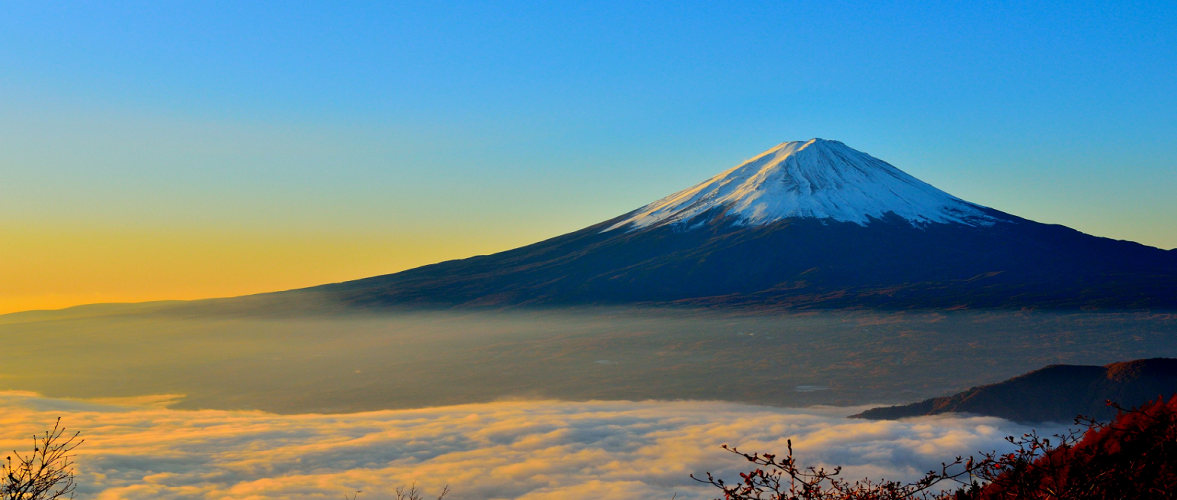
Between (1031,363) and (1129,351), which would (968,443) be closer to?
(1031,363)

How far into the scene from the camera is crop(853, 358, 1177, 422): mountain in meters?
97.0

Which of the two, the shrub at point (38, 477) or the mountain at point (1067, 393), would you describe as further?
the mountain at point (1067, 393)

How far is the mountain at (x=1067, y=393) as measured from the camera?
97.0 m

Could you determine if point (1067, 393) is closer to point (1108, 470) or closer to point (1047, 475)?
point (1047, 475)

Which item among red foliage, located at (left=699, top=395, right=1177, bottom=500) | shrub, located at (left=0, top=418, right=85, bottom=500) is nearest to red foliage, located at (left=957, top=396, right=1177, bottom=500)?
red foliage, located at (left=699, top=395, right=1177, bottom=500)

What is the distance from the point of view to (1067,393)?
112 metres

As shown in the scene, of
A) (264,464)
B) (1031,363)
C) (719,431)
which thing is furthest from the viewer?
(1031,363)

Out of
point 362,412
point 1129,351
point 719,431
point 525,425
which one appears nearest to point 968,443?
point 719,431

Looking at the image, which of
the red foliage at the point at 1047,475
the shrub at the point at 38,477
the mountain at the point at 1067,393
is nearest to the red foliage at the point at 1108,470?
the red foliage at the point at 1047,475

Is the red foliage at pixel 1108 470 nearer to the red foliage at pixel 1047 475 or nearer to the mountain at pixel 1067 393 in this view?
the red foliage at pixel 1047 475

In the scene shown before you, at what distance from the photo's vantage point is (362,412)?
194 meters

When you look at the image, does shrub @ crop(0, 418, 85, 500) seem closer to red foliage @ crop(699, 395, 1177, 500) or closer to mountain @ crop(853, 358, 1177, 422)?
red foliage @ crop(699, 395, 1177, 500)

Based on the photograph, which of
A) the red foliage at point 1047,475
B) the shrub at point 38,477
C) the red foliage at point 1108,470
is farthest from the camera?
the shrub at point 38,477

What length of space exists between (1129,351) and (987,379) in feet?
145
